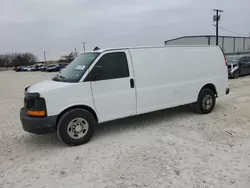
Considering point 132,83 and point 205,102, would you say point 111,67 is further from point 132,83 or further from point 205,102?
point 205,102

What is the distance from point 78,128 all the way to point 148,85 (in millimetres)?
1845

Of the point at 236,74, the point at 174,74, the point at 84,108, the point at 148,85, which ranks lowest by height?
the point at 236,74

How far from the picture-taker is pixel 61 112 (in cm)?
428

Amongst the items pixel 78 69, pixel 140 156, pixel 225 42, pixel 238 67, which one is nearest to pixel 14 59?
pixel 225 42

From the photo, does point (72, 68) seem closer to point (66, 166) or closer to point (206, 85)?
point (66, 166)

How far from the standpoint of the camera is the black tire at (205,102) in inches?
242

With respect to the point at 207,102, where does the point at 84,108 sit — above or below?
above

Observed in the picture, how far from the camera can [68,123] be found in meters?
4.32

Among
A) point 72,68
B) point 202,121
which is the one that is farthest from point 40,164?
point 202,121

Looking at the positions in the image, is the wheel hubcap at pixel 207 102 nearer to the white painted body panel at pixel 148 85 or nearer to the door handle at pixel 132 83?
the white painted body panel at pixel 148 85

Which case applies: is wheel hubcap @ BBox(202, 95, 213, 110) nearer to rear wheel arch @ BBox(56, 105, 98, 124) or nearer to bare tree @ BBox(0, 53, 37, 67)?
rear wheel arch @ BBox(56, 105, 98, 124)

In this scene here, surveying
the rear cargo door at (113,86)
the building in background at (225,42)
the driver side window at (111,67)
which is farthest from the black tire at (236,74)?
the building in background at (225,42)

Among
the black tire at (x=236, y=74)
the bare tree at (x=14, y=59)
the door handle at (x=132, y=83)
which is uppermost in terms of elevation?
the bare tree at (x=14, y=59)

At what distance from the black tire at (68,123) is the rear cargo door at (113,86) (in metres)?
0.24
